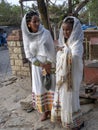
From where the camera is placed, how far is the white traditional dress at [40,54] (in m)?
→ 3.74

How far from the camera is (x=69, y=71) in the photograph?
11.2ft

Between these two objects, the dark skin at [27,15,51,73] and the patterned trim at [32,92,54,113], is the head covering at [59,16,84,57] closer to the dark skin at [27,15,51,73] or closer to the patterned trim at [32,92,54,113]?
the dark skin at [27,15,51,73]

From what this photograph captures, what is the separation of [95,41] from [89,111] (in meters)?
2.03

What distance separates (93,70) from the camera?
5387mm

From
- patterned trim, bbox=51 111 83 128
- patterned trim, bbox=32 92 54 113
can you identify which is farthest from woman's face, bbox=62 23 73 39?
patterned trim, bbox=51 111 83 128

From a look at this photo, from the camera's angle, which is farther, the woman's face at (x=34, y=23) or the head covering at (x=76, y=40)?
the woman's face at (x=34, y=23)

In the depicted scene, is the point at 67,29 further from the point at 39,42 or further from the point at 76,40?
the point at 39,42

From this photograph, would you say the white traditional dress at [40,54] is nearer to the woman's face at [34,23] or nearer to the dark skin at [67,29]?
the woman's face at [34,23]

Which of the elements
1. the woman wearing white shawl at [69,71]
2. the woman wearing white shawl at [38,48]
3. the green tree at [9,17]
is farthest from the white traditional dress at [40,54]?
the green tree at [9,17]

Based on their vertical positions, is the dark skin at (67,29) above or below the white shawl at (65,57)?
above

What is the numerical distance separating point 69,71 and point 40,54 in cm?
58

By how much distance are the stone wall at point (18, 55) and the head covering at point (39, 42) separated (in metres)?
2.87

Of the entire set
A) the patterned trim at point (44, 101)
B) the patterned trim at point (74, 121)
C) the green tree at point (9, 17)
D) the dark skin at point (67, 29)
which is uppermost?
the green tree at point (9, 17)

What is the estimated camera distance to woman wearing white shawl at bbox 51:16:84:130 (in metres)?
3.37
